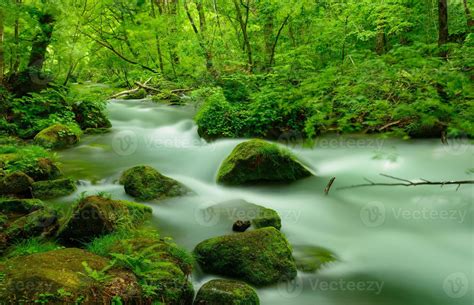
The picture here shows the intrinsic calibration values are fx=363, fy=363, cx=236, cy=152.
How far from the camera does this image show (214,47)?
13.6 metres

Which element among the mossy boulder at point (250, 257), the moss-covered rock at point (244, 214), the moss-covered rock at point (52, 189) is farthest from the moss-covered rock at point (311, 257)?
the moss-covered rock at point (52, 189)

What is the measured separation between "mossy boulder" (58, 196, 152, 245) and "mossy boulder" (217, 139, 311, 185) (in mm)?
3023

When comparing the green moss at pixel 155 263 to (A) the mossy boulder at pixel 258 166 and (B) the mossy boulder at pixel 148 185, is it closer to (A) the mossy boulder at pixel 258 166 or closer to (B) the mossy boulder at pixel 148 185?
(B) the mossy boulder at pixel 148 185

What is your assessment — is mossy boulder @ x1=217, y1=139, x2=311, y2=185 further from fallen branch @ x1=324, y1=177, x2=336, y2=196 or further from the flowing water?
fallen branch @ x1=324, y1=177, x2=336, y2=196

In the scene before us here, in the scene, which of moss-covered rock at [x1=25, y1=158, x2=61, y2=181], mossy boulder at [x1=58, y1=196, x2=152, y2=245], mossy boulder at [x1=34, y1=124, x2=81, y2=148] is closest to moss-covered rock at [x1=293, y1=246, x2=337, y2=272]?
mossy boulder at [x1=58, y1=196, x2=152, y2=245]

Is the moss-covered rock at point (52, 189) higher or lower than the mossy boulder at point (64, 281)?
lower

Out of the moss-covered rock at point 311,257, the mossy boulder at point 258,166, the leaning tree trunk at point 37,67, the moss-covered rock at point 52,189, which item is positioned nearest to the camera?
the moss-covered rock at point 311,257

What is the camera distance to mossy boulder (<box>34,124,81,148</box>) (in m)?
9.96

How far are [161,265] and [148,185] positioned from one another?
131 inches

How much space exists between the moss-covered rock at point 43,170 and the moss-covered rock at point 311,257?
526 cm

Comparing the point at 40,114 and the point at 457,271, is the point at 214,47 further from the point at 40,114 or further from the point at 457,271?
the point at 457,271

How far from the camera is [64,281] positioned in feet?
11.2

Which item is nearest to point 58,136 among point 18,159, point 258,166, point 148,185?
point 18,159

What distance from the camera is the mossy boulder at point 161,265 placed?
3881mm
